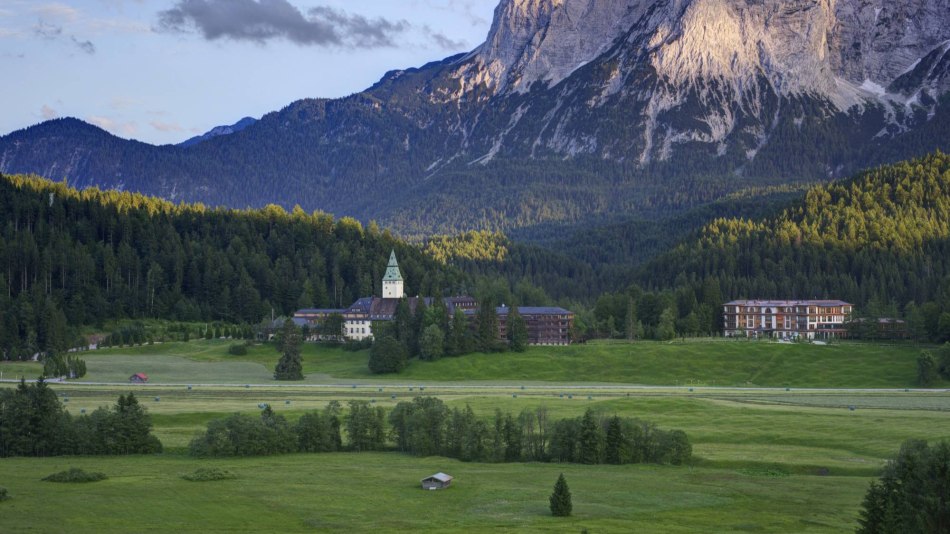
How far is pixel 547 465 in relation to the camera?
100m

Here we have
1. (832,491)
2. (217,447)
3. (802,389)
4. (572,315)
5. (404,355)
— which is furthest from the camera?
(572,315)

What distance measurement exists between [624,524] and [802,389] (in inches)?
3081

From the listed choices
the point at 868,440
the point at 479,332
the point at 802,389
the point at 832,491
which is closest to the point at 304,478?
the point at 832,491

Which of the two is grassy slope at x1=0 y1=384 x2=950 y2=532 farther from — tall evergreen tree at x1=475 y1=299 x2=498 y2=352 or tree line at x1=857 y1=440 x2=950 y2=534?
tall evergreen tree at x1=475 y1=299 x2=498 y2=352

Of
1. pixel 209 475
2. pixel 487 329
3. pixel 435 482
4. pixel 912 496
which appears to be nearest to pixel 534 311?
pixel 487 329

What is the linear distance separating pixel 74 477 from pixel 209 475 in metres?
10.2

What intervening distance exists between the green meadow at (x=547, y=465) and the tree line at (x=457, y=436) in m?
2.32

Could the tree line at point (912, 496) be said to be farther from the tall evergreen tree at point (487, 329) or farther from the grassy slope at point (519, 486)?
the tall evergreen tree at point (487, 329)

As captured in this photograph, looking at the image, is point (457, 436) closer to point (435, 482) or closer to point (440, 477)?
point (440, 477)

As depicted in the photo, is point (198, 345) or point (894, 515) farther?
point (198, 345)

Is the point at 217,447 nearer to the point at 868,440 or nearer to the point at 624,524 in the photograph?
the point at 624,524

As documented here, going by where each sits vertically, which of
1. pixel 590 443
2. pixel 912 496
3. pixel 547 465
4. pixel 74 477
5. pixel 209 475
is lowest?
pixel 547 465

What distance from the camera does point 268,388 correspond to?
149 meters

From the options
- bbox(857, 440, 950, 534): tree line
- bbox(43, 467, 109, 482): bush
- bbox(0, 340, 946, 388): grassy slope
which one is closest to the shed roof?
bbox(43, 467, 109, 482): bush
